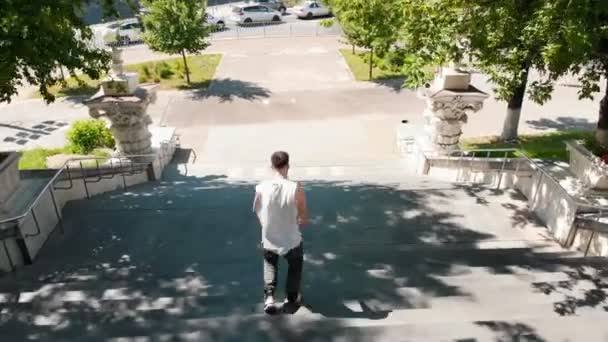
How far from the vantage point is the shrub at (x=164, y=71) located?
68.4ft

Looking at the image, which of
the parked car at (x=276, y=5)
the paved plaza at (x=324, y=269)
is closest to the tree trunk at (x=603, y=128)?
the paved plaza at (x=324, y=269)

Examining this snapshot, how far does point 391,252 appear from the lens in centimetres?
566

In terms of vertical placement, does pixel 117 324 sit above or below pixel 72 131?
above

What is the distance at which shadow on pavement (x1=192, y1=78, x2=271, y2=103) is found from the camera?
1830 cm

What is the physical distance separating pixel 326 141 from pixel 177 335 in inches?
422

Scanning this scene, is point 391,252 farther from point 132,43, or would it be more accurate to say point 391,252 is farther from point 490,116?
point 132,43

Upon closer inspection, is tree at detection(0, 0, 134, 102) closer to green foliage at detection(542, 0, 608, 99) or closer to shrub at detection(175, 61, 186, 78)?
green foliage at detection(542, 0, 608, 99)

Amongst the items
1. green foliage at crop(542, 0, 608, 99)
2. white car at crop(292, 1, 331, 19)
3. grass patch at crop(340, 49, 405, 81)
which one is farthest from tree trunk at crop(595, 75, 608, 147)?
white car at crop(292, 1, 331, 19)

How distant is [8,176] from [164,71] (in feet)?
51.9

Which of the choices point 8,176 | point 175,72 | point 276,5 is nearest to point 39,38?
point 8,176

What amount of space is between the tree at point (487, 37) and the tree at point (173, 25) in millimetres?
12908

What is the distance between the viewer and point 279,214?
13.1 feet

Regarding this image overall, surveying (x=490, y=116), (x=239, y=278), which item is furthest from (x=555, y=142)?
(x=239, y=278)

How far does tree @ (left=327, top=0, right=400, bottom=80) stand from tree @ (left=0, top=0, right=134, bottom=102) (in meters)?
12.2
